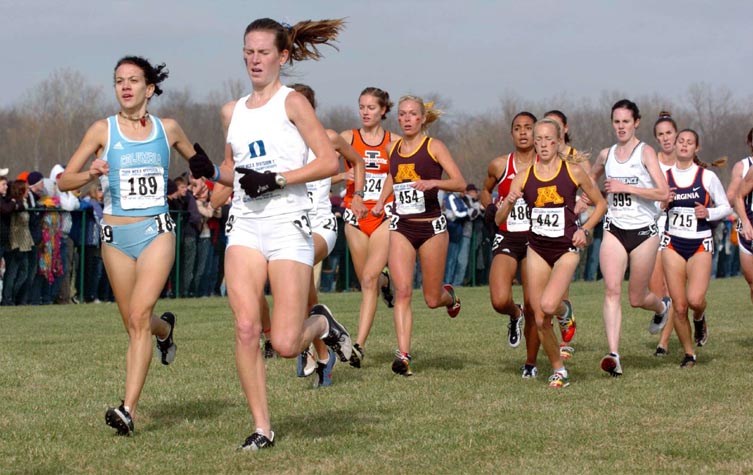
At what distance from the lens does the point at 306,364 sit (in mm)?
10867

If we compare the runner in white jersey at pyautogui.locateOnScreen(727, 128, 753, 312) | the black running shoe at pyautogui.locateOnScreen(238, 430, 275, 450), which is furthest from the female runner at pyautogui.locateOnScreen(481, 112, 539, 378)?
the black running shoe at pyautogui.locateOnScreen(238, 430, 275, 450)

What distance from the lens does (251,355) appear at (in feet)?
23.6

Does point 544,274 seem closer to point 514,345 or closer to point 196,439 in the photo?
point 514,345

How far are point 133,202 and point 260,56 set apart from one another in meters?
1.48

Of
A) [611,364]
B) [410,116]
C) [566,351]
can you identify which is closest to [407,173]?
[410,116]

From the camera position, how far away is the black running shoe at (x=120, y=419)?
7.72 meters

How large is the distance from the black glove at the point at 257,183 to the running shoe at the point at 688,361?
6138 mm

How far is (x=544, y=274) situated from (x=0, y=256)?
38.4ft

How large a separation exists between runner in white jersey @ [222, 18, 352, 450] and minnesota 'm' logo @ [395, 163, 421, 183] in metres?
4.21

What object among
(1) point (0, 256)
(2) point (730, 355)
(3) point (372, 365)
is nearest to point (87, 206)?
(1) point (0, 256)

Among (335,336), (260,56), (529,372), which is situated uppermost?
(260,56)

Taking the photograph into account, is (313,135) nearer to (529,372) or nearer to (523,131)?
(529,372)

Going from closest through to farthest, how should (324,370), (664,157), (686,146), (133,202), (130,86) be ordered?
(133,202), (130,86), (324,370), (686,146), (664,157)

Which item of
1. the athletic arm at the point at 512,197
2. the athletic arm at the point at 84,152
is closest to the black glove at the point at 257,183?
the athletic arm at the point at 84,152
